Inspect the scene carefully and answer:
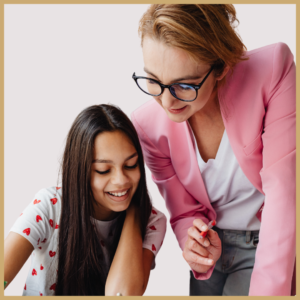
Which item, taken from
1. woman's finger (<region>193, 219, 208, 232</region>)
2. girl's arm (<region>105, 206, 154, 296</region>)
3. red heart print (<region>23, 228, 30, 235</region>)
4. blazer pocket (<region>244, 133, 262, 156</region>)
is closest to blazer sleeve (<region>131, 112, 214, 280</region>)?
girl's arm (<region>105, 206, 154, 296</region>)

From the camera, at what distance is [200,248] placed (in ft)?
6.06

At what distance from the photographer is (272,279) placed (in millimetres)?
1599

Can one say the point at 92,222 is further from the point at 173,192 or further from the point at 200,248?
the point at 200,248

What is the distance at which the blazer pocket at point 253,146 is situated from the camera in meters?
1.76

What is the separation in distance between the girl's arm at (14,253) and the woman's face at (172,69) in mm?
890

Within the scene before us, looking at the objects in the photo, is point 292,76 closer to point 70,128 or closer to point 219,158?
point 219,158

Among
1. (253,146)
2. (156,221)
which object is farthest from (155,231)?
(253,146)

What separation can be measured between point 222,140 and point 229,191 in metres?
0.27

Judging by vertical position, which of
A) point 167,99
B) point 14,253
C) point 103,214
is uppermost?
point 167,99

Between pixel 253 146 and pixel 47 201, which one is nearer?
pixel 253 146

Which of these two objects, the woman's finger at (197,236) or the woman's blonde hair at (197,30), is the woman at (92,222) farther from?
the woman's blonde hair at (197,30)

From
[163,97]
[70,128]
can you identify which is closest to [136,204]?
[70,128]

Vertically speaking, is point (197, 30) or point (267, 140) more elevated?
point (197, 30)

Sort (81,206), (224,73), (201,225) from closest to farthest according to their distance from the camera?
(224,73) → (201,225) → (81,206)
